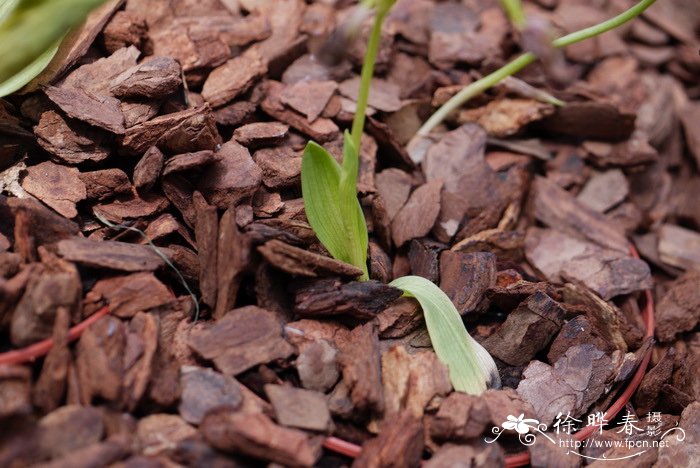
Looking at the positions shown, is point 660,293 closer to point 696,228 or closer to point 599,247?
point 599,247

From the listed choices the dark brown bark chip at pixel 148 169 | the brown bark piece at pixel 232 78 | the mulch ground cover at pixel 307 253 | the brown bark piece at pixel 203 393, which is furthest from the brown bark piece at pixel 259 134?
the brown bark piece at pixel 203 393

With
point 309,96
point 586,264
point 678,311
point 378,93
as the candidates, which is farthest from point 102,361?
point 678,311

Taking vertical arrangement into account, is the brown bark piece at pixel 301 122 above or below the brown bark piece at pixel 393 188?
above

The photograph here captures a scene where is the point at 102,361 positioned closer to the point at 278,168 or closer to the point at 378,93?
the point at 278,168

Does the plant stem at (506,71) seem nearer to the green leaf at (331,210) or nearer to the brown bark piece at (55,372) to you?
the green leaf at (331,210)

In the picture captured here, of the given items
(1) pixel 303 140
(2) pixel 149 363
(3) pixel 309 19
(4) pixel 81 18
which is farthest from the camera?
(3) pixel 309 19

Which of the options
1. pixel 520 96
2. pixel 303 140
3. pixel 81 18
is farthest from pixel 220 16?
pixel 520 96
